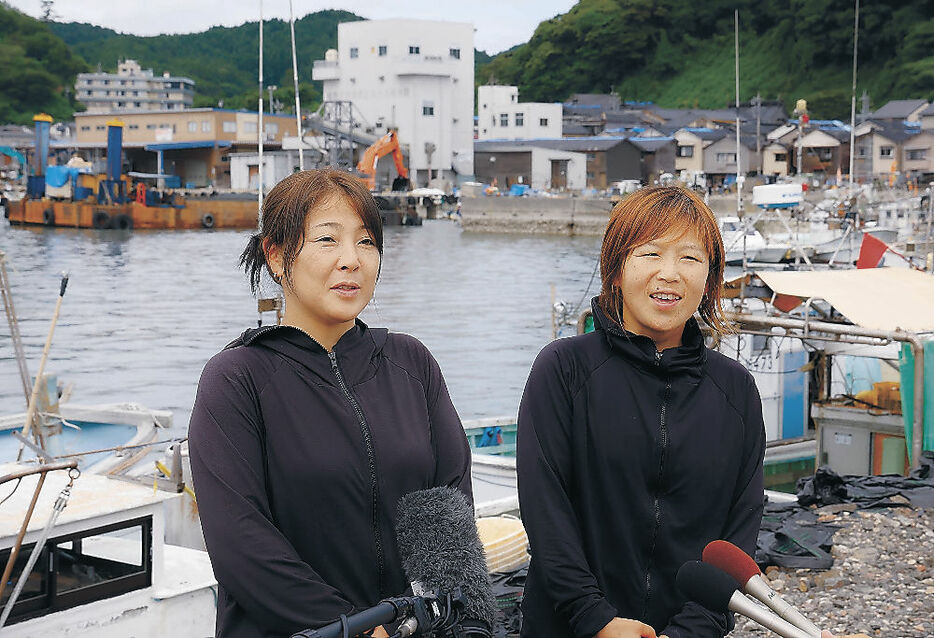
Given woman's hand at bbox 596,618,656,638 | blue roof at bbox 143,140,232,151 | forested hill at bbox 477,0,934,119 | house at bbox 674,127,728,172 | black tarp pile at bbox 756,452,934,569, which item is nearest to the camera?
woman's hand at bbox 596,618,656,638

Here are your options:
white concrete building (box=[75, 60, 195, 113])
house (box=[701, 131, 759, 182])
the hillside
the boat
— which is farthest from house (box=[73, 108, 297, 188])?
the boat

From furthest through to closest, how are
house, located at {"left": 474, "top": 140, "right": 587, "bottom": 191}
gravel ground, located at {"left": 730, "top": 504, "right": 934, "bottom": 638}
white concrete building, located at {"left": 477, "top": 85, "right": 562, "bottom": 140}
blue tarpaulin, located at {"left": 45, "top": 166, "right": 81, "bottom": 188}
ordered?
white concrete building, located at {"left": 477, "top": 85, "right": 562, "bottom": 140} < house, located at {"left": 474, "top": 140, "right": 587, "bottom": 191} < blue tarpaulin, located at {"left": 45, "top": 166, "right": 81, "bottom": 188} < gravel ground, located at {"left": 730, "top": 504, "right": 934, "bottom": 638}

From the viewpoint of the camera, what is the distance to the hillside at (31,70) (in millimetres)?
98000

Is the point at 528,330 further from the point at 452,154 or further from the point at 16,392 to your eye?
the point at 452,154

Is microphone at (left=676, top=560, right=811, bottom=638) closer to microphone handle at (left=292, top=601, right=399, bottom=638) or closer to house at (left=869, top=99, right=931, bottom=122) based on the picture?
microphone handle at (left=292, top=601, right=399, bottom=638)

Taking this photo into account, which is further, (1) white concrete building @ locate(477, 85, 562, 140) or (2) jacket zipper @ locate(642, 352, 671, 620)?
(1) white concrete building @ locate(477, 85, 562, 140)

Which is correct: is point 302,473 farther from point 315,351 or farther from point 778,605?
point 778,605

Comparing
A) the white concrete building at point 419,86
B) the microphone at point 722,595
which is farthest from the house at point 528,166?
the microphone at point 722,595

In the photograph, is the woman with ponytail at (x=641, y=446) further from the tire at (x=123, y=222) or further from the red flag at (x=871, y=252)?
the tire at (x=123, y=222)

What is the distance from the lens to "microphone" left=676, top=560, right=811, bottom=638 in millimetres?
1632

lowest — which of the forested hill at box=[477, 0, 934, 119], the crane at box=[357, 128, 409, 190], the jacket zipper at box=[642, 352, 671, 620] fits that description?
the jacket zipper at box=[642, 352, 671, 620]

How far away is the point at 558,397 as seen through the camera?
2.60m

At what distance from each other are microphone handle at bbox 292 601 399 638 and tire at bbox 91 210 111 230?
5356 cm

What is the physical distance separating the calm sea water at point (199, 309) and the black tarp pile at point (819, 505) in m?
4.08
